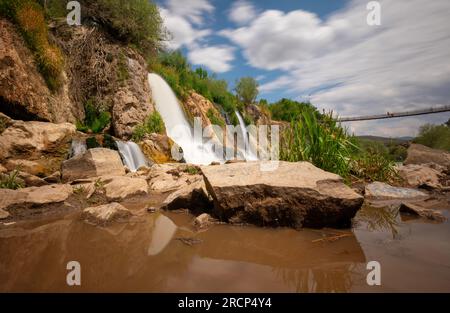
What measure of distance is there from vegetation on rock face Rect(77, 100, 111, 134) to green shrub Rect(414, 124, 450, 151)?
24693mm

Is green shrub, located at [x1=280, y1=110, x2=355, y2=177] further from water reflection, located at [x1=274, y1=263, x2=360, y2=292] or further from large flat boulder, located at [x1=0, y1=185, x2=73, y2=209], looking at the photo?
large flat boulder, located at [x1=0, y1=185, x2=73, y2=209]

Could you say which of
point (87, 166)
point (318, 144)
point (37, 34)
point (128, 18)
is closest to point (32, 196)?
point (87, 166)

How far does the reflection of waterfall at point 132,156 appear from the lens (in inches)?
293

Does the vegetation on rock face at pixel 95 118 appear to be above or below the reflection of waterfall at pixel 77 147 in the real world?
above

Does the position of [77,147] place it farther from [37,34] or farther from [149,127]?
[37,34]

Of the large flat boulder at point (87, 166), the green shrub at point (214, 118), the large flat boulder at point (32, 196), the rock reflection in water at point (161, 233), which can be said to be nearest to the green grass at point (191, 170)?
the large flat boulder at point (87, 166)

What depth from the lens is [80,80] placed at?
9.49m

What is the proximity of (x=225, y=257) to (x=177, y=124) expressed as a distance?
10414mm

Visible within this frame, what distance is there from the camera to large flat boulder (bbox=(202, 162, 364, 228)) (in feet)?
9.30

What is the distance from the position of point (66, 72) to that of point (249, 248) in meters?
9.40

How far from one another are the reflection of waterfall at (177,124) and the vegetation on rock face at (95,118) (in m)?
2.65

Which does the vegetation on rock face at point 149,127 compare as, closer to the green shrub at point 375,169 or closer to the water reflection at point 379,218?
the green shrub at point 375,169

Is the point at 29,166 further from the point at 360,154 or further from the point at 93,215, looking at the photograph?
the point at 360,154
